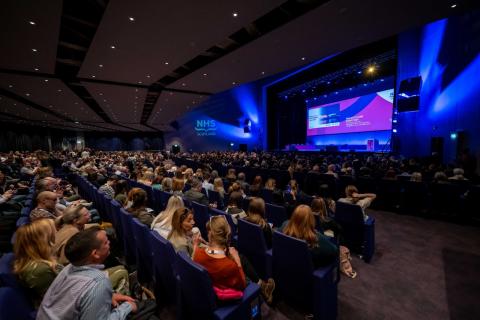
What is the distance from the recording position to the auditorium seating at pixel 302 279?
2.05 meters

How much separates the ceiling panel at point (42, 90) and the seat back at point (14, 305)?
10044 mm

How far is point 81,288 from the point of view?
1147 millimetres

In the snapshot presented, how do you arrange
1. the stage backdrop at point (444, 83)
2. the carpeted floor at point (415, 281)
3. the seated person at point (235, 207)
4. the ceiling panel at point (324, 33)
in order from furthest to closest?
the stage backdrop at point (444, 83) < the ceiling panel at point (324, 33) < the seated person at point (235, 207) < the carpeted floor at point (415, 281)

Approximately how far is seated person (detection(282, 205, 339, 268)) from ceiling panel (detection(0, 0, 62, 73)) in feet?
18.1

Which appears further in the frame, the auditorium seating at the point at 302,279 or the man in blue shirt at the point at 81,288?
the auditorium seating at the point at 302,279

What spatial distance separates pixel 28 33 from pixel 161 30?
9.69ft

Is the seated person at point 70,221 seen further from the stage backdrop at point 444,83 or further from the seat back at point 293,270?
the stage backdrop at point 444,83

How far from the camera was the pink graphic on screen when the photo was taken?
546 inches

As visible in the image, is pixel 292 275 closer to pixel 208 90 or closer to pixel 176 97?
pixel 208 90

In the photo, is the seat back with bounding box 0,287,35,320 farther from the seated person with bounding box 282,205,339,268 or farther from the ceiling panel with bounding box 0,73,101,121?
the ceiling panel with bounding box 0,73,101,121

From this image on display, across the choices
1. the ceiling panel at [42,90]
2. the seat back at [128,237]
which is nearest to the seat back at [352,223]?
the seat back at [128,237]

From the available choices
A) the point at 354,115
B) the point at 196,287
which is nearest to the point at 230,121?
the point at 354,115

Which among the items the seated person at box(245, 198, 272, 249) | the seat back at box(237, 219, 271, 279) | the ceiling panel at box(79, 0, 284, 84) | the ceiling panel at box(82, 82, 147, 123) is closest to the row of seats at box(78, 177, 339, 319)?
the seat back at box(237, 219, 271, 279)

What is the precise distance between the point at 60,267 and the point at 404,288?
3.60 m
